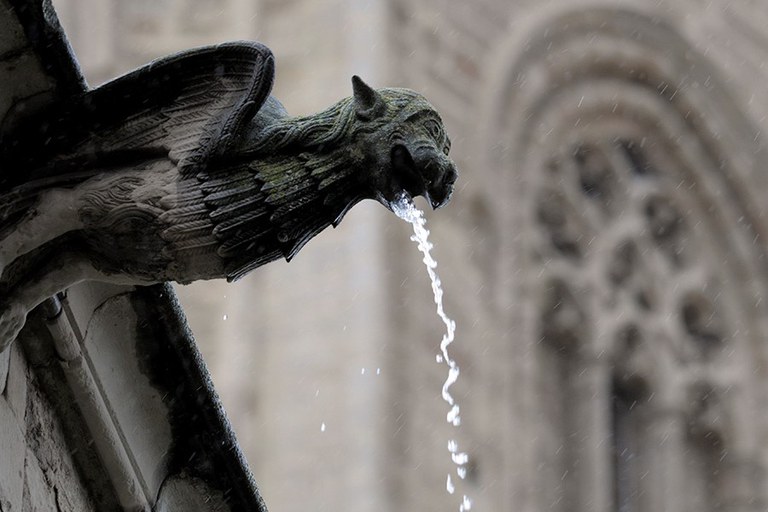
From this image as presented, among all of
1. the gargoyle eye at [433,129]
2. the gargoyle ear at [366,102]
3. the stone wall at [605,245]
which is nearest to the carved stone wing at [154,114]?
the gargoyle ear at [366,102]

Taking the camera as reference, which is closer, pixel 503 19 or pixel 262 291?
pixel 262 291

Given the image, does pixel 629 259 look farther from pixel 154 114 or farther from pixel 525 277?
pixel 154 114

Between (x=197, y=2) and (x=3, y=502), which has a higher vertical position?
(x=197, y=2)

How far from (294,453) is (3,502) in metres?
6.05

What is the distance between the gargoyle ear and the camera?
324cm

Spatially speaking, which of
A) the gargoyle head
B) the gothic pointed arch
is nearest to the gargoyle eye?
the gargoyle head

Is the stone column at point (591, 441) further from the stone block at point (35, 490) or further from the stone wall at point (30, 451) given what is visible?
the stone block at point (35, 490)

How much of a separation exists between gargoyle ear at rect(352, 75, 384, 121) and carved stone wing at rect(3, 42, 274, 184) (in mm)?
114

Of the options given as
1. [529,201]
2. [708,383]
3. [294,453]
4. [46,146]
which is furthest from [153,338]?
[708,383]

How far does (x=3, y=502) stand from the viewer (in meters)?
3.24

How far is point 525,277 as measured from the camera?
10734mm

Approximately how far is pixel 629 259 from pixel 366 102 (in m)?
8.71

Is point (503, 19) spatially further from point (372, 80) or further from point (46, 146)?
point (46, 146)

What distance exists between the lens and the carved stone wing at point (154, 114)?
3.25 meters
